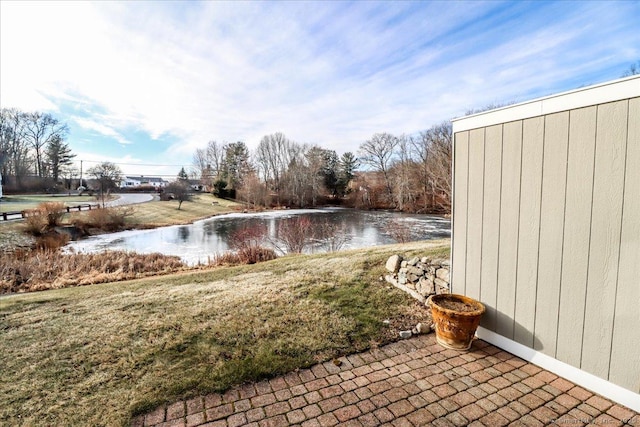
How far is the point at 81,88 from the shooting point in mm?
9016

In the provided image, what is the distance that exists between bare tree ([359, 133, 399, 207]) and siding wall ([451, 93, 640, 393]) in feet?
84.5

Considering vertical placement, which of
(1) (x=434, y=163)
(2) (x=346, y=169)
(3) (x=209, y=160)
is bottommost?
(1) (x=434, y=163)

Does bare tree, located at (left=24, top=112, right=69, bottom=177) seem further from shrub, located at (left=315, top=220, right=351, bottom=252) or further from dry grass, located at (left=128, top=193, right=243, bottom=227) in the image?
shrub, located at (left=315, top=220, right=351, bottom=252)

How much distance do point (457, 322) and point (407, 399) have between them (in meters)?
0.85

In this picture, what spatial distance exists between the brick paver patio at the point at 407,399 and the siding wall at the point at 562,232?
0.29 metres

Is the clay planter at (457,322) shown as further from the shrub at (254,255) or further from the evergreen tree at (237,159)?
the evergreen tree at (237,159)

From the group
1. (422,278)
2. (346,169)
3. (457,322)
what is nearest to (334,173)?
(346,169)

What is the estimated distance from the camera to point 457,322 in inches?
94.8

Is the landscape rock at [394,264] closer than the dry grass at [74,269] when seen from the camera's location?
Yes

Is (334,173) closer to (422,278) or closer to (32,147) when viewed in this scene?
(32,147)

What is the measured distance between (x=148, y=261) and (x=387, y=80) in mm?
8538

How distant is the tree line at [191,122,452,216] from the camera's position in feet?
79.4

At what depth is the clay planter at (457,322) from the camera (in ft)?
7.85

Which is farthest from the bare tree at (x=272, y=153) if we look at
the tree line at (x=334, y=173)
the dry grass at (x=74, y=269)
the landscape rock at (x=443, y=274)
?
the landscape rock at (x=443, y=274)
